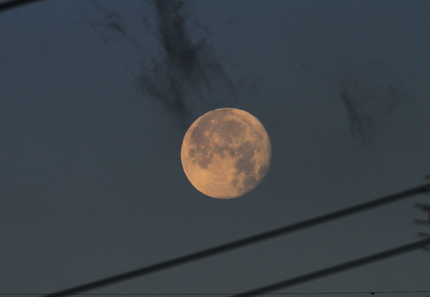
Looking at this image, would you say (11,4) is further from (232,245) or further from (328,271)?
(328,271)

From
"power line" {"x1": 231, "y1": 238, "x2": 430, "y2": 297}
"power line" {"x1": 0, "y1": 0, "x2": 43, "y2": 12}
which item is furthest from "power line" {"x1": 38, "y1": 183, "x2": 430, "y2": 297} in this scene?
"power line" {"x1": 0, "y1": 0, "x2": 43, "y2": 12}

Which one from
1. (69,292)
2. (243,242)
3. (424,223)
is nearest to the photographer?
(69,292)

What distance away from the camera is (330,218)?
653cm

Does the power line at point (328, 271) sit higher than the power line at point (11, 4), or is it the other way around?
the power line at point (11, 4)

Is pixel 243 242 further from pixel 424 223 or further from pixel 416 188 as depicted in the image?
pixel 424 223

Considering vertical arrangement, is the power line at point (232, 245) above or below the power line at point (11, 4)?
below

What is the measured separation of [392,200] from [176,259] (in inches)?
119

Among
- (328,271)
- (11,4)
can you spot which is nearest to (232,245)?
(328,271)

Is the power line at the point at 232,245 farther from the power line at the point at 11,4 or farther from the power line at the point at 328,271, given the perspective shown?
the power line at the point at 11,4

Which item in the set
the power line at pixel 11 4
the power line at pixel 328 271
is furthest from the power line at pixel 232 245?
the power line at pixel 11 4

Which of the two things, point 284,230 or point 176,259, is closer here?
point 176,259

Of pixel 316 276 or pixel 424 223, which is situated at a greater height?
pixel 424 223

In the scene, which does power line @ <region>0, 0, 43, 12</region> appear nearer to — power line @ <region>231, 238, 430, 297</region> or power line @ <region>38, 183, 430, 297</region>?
power line @ <region>38, 183, 430, 297</region>

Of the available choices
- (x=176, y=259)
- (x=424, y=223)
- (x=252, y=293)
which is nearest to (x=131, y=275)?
(x=176, y=259)
